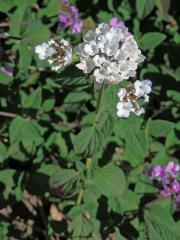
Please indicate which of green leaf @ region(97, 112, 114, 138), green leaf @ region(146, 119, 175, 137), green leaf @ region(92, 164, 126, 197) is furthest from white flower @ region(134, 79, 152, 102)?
green leaf @ region(92, 164, 126, 197)

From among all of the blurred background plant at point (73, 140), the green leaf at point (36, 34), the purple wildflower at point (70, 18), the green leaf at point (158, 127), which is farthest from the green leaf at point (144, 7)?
the green leaf at point (158, 127)

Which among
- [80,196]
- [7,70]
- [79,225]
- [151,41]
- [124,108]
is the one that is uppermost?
[151,41]

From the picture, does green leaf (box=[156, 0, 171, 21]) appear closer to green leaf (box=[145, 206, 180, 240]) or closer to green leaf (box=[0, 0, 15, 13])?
green leaf (box=[0, 0, 15, 13])

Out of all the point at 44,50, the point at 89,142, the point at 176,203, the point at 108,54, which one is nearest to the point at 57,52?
the point at 44,50

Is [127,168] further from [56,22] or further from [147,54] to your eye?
[56,22]

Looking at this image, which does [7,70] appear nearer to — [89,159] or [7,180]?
[7,180]

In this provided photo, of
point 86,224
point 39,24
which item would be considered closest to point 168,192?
point 86,224
